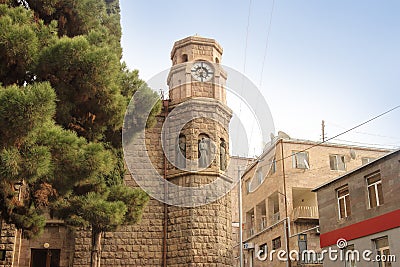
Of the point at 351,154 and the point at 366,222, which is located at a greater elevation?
the point at 351,154

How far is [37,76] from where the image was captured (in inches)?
366

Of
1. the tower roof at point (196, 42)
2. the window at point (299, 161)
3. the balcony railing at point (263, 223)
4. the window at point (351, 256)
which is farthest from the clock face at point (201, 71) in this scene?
the balcony railing at point (263, 223)

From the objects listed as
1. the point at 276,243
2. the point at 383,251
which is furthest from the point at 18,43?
the point at 276,243

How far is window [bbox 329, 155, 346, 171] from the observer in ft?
87.6

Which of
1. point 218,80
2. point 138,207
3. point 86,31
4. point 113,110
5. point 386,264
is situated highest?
point 218,80

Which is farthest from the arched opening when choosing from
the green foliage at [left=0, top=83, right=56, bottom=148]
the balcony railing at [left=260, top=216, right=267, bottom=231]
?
the green foliage at [left=0, top=83, right=56, bottom=148]

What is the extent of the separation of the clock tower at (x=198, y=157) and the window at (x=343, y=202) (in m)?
4.05

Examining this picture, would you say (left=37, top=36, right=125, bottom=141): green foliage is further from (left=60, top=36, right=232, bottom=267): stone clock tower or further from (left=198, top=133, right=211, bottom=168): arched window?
(left=198, top=133, right=211, bottom=168): arched window

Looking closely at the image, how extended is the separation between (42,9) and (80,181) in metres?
4.36

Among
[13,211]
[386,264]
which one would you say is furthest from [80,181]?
[386,264]

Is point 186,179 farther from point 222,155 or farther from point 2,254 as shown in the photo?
point 2,254

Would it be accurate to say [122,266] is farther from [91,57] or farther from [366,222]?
[91,57]

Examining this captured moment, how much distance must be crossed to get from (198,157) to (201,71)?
3.52 m

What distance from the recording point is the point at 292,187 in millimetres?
25453
